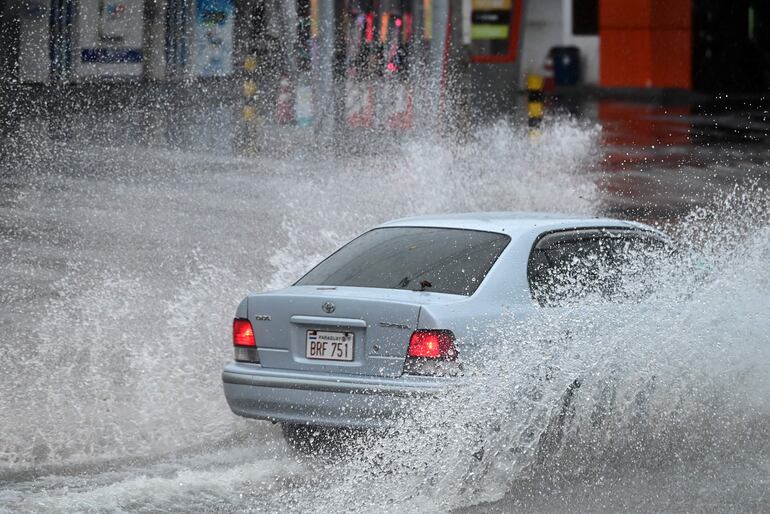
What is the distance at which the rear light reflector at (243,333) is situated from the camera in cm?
696

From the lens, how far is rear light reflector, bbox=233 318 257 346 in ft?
22.9

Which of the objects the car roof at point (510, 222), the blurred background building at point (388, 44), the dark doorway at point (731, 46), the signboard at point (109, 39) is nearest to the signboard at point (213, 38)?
the blurred background building at point (388, 44)

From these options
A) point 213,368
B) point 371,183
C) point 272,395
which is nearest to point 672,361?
point 272,395

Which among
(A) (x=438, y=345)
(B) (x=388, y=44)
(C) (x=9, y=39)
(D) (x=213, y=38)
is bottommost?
(A) (x=438, y=345)

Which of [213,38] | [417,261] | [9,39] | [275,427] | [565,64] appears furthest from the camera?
[565,64]

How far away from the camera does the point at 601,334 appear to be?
21.6 ft

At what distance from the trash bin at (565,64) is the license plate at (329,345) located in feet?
138

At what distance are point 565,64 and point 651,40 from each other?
7.63m

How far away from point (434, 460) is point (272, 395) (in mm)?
1067

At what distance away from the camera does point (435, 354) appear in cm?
627

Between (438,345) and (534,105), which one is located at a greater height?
(534,105)

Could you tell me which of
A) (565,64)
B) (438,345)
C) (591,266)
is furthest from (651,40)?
(438,345)

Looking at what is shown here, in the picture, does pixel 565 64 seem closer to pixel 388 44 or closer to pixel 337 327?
pixel 388 44

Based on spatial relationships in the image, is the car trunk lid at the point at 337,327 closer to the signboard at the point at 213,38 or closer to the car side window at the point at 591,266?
the car side window at the point at 591,266
